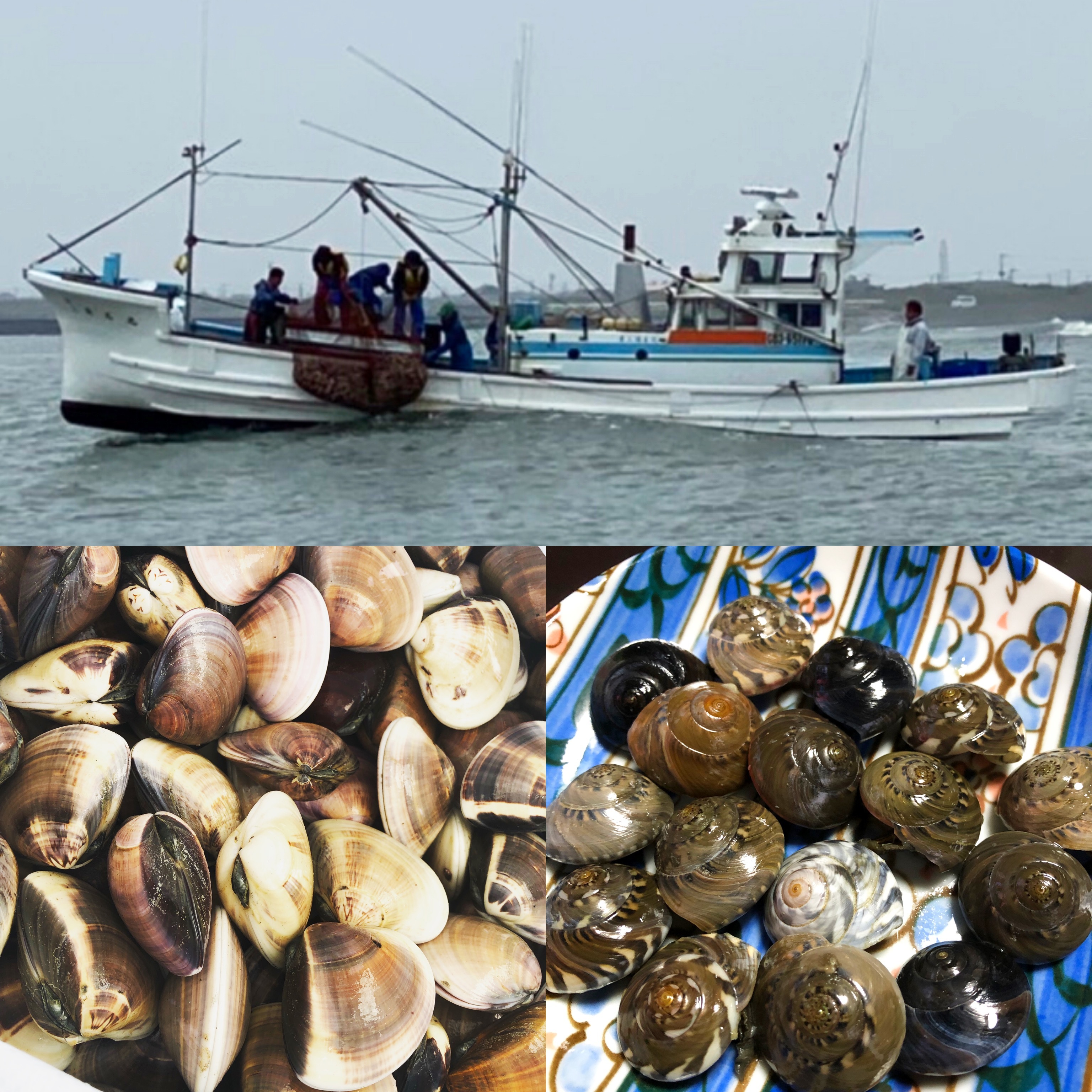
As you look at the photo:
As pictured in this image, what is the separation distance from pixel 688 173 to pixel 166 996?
120 centimetres

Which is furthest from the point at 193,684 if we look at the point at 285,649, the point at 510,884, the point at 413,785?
the point at 510,884

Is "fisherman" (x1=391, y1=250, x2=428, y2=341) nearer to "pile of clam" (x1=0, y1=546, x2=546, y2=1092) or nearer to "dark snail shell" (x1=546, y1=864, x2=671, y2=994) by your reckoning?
"pile of clam" (x1=0, y1=546, x2=546, y2=1092)

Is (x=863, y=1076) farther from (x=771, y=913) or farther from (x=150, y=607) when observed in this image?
(x=150, y=607)

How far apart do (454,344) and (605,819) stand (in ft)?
3.24

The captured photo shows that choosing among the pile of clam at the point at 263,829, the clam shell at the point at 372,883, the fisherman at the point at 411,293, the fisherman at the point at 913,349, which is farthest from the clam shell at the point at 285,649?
the fisherman at the point at 913,349

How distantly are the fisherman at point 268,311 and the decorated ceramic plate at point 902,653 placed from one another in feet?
2.83

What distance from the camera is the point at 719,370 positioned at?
2.02m

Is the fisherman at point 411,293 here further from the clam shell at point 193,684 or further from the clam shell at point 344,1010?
the clam shell at point 344,1010

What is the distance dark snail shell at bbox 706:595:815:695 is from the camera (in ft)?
3.85

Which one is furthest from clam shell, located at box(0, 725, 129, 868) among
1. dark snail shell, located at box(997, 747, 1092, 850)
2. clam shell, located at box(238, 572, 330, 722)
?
dark snail shell, located at box(997, 747, 1092, 850)

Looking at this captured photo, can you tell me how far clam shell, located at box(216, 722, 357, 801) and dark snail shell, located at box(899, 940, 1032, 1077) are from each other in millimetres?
471

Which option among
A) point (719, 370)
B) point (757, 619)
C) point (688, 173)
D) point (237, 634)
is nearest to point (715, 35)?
point (688, 173)

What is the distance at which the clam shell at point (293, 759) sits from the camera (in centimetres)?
114

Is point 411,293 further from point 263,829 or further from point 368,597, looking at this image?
point 263,829
